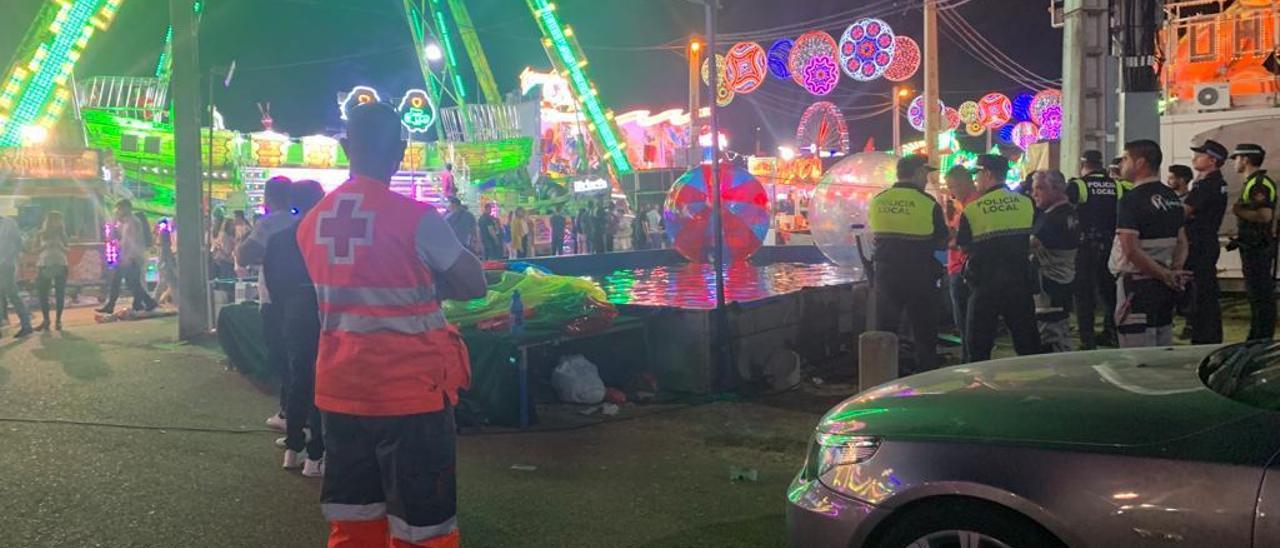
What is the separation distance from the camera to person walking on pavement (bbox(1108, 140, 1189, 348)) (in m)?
5.95

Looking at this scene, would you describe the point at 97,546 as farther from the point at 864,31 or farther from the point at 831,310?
the point at 864,31

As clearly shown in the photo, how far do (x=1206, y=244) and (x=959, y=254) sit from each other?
6.63 ft

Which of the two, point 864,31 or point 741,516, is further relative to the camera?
point 864,31

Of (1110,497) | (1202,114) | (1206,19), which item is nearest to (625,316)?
(1110,497)

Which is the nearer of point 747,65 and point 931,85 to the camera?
point 931,85

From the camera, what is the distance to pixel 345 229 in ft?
9.41

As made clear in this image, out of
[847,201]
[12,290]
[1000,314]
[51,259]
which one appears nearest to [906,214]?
[1000,314]

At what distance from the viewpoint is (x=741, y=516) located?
4.68 metres

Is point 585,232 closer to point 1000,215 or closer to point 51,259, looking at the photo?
point 51,259

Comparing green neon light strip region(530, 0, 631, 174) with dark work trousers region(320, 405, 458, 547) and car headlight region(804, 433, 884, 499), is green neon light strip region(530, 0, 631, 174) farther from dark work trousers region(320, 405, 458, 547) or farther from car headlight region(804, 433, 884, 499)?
dark work trousers region(320, 405, 458, 547)

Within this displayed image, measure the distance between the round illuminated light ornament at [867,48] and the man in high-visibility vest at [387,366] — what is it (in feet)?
58.9

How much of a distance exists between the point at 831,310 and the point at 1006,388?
18.5 feet

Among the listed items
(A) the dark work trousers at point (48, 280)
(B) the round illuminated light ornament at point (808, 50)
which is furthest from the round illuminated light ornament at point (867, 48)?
(A) the dark work trousers at point (48, 280)

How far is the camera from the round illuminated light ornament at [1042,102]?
32.8 meters
